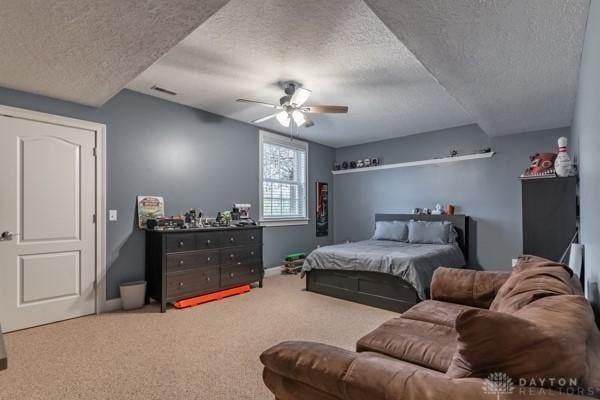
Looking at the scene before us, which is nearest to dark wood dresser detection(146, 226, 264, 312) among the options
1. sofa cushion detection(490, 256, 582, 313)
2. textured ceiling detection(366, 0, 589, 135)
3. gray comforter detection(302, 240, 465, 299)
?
gray comforter detection(302, 240, 465, 299)

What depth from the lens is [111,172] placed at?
3645mm

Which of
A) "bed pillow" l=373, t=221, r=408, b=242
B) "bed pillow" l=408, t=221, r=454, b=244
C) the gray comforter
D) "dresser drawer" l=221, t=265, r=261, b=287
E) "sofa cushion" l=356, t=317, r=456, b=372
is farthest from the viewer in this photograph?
"bed pillow" l=373, t=221, r=408, b=242

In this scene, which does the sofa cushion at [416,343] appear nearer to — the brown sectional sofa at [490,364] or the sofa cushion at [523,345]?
the brown sectional sofa at [490,364]

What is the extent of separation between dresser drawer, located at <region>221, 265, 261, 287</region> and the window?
40.0 inches

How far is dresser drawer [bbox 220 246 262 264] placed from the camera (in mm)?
4215

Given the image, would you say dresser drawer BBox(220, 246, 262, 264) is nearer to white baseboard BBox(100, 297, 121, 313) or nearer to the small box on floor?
the small box on floor

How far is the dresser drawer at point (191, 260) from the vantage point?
12.0 feet

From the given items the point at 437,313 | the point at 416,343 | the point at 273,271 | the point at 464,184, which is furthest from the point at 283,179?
the point at 416,343

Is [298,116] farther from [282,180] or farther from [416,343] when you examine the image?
[416,343]

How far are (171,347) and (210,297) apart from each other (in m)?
1.35

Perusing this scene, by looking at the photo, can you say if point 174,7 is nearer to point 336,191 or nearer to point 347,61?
point 347,61

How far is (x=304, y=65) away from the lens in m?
3.01

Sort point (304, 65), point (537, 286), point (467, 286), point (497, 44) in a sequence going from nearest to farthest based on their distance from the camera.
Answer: point (537, 286), point (497, 44), point (467, 286), point (304, 65)

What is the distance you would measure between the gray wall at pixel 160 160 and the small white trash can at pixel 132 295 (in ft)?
0.51
